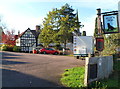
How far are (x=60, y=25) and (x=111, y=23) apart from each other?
95.0 ft

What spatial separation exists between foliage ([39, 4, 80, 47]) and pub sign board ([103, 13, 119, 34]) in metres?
26.8

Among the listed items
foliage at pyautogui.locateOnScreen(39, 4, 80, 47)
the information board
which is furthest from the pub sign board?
foliage at pyautogui.locateOnScreen(39, 4, 80, 47)

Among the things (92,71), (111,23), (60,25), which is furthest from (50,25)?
→ (92,71)

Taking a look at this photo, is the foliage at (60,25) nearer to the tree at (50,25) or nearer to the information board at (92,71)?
the tree at (50,25)

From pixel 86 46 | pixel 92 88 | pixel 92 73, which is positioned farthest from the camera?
pixel 86 46

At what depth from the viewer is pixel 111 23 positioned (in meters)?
11.1

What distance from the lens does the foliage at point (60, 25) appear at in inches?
1524

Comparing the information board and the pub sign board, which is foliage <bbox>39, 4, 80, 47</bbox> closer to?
the pub sign board

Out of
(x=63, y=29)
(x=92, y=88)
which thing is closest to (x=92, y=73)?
(x=92, y=88)

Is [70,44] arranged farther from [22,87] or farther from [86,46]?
[22,87]

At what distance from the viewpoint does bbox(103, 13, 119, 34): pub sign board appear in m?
11.1

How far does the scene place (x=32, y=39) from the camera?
62312mm

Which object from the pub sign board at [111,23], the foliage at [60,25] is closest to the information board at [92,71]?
the pub sign board at [111,23]

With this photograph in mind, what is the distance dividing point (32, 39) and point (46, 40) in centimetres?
2223
